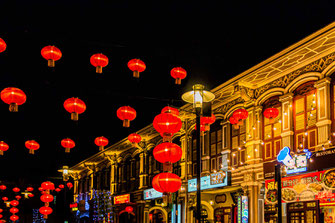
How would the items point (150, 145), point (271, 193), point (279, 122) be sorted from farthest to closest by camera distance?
point (150, 145) < point (279, 122) < point (271, 193)

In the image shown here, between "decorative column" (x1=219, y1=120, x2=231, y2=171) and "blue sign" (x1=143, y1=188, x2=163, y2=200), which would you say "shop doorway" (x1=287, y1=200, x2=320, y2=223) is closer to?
"decorative column" (x1=219, y1=120, x2=231, y2=171)

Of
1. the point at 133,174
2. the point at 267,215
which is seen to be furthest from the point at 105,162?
the point at 267,215

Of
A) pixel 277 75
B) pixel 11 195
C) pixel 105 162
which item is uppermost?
pixel 277 75

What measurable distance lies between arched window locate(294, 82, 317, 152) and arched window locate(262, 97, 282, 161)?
0.79 meters

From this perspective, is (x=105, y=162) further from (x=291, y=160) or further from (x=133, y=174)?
(x=291, y=160)

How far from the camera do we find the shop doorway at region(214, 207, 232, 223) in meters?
17.9

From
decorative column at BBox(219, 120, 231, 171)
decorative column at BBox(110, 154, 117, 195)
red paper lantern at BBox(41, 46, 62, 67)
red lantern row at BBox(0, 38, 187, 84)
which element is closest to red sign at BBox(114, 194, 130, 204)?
decorative column at BBox(110, 154, 117, 195)

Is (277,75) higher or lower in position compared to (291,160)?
higher

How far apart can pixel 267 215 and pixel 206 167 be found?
15.3 feet

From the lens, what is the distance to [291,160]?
518 inches

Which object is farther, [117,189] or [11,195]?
[11,195]

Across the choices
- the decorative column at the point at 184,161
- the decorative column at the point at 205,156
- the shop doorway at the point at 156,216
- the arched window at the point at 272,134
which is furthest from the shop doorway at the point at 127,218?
the arched window at the point at 272,134

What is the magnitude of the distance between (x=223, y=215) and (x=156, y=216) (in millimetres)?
7516

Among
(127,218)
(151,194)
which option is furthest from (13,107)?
(127,218)
